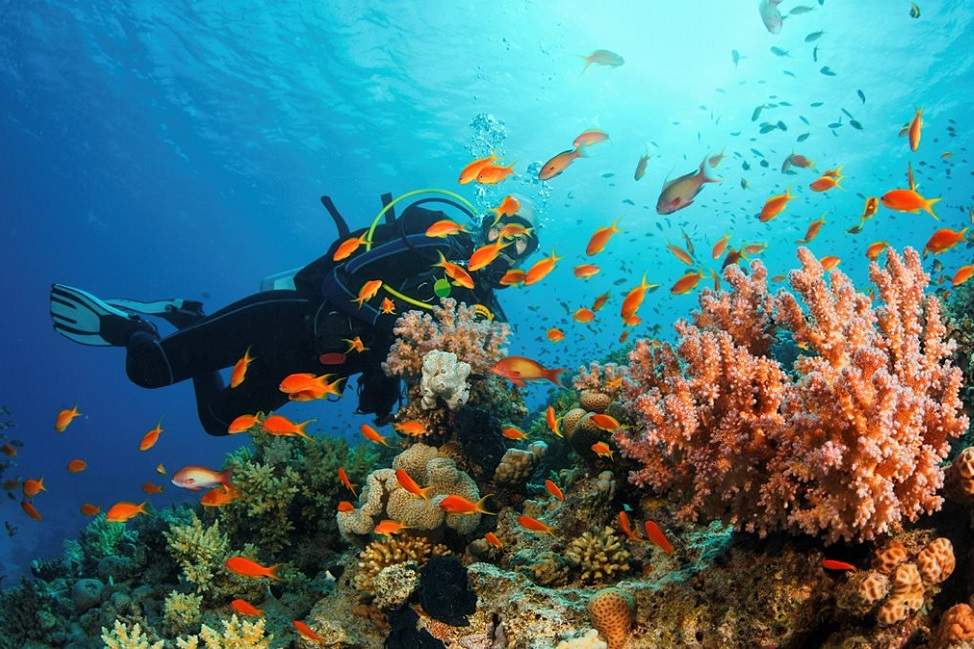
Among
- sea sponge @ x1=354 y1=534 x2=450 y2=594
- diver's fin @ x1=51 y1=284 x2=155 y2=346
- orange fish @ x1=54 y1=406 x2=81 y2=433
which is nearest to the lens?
sea sponge @ x1=354 y1=534 x2=450 y2=594

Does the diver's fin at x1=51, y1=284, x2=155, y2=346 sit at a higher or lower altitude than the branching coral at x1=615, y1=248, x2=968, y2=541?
higher

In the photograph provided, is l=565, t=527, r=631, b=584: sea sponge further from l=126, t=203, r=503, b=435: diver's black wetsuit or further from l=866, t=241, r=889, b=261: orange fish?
l=866, t=241, r=889, b=261: orange fish

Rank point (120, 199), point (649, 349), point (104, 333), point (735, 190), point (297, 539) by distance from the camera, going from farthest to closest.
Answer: point (120, 199)
point (735, 190)
point (104, 333)
point (297, 539)
point (649, 349)

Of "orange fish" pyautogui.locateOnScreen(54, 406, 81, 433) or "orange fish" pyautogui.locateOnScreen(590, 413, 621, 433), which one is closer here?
"orange fish" pyautogui.locateOnScreen(590, 413, 621, 433)

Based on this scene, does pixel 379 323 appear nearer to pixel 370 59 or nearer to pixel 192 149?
pixel 370 59

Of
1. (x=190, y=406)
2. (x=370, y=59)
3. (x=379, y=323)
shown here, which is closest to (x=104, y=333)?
(x=379, y=323)

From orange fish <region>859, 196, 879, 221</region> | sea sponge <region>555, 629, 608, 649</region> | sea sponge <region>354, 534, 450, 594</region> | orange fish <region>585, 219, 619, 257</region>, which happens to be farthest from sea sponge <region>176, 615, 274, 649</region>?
orange fish <region>859, 196, 879, 221</region>

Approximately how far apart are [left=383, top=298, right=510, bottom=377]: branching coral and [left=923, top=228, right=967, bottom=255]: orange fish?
4.69m

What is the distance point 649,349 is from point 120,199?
61.8 meters

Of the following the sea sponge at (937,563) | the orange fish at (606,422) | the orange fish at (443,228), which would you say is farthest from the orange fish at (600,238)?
the sea sponge at (937,563)

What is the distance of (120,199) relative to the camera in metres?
50.2

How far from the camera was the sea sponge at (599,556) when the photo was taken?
10.5 feet

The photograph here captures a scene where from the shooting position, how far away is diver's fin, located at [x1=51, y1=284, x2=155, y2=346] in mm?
7301

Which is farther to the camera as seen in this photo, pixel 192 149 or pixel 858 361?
pixel 192 149
